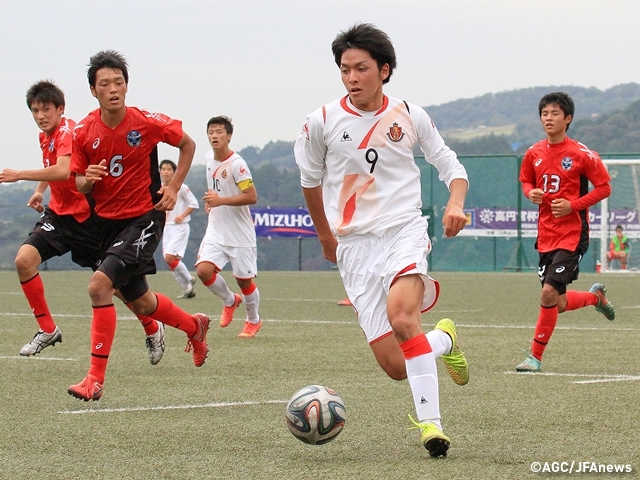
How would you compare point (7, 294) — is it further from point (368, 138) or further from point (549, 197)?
point (368, 138)

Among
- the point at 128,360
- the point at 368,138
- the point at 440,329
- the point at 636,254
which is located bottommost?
the point at 636,254

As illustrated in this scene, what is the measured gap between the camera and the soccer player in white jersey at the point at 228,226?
1141cm

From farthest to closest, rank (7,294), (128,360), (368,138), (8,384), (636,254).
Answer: (636,254)
(7,294)
(128,360)
(8,384)
(368,138)

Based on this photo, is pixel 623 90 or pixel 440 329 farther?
pixel 623 90

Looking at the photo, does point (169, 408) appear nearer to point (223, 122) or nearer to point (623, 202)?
point (223, 122)

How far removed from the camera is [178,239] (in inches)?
701

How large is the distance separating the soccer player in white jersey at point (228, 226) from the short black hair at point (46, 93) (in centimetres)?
277

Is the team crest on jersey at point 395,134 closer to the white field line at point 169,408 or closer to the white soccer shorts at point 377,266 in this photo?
the white soccer shorts at point 377,266

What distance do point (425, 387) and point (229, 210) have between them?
738 centimetres

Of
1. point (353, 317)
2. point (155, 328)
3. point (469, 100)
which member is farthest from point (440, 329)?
point (469, 100)

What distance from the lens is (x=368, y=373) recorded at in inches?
311

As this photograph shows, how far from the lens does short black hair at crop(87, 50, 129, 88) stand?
7.03 metres

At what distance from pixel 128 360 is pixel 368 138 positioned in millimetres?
4016

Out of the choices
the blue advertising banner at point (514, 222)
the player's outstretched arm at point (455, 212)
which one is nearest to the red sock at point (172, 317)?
the player's outstretched arm at point (455, 212)
